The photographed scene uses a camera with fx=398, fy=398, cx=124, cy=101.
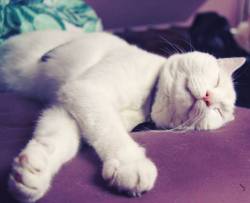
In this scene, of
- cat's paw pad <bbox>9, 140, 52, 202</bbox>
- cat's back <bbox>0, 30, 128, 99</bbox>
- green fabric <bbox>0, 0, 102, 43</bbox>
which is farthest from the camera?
green fabric <bbox>0, 0, 102, 43</bbox>

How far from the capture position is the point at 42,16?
183 cm

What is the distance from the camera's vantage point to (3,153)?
3.09 feet

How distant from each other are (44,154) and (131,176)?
0.20 m

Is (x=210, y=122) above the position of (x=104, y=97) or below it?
below

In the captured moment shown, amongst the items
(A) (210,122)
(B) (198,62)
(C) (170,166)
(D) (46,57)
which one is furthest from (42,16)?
(C) (170,166)

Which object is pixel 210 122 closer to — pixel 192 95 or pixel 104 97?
pixel 192 95

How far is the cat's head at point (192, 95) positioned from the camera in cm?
119

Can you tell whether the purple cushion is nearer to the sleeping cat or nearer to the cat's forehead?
the sleeping cat

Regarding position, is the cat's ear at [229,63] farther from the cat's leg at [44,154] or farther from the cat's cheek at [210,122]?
the cat's leg at [44,154]

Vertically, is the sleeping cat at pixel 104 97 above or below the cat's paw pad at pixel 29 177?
below

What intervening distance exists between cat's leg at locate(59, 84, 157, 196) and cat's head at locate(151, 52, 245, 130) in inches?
8.3

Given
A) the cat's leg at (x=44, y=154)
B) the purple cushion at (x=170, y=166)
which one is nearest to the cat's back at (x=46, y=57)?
the purple cushion at (x=170, y=166)

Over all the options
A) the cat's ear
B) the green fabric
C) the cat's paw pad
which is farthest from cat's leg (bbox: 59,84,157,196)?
the green fabric

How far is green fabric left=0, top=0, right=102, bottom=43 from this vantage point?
5.77 ft
